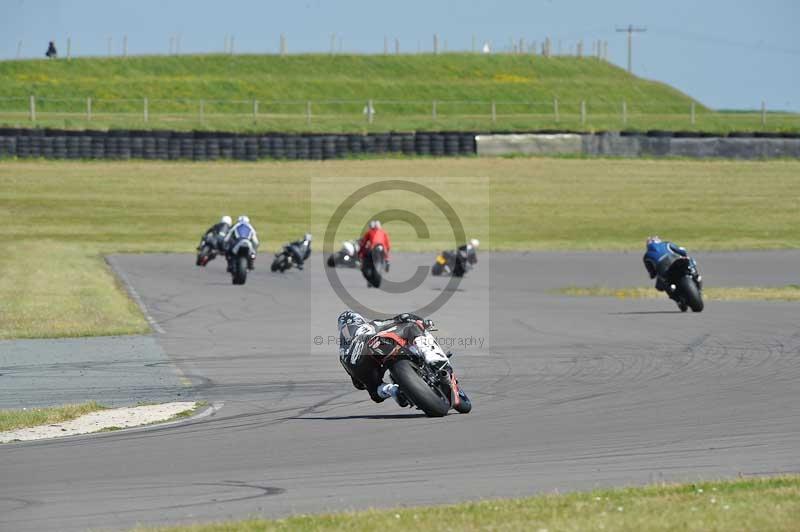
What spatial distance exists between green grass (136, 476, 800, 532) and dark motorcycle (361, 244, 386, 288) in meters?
18.9

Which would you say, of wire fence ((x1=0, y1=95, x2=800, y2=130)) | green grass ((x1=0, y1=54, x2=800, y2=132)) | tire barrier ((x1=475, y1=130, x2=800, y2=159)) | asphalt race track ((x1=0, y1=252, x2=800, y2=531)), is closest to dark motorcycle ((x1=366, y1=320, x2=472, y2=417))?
asphalt race track ((x1=0, y1=252, x2=800, y2=531))

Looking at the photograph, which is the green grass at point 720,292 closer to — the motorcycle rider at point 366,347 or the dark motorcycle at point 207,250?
the dark motorcycle at point 207,250

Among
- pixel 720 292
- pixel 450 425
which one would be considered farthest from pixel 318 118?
pixel 450 425

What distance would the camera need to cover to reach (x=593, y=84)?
101 m

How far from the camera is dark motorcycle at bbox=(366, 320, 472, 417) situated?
11.7 meters

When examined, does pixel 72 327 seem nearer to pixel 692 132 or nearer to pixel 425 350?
pixel 425 350

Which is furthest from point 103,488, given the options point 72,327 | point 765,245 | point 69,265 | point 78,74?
point 78,74

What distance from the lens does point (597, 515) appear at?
304 inches

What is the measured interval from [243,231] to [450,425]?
1614cm

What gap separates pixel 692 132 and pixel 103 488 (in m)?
51.3

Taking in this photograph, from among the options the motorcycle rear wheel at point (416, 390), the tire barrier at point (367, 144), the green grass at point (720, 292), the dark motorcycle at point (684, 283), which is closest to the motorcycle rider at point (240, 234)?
the green grass at point (720, 292)

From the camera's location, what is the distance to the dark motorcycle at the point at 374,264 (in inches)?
1072

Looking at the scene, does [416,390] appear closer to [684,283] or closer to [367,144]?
[684,283]

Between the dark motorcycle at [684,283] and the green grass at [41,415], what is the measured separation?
37.6 ft
